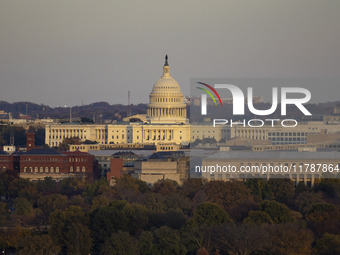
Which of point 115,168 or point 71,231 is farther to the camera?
point 115,168

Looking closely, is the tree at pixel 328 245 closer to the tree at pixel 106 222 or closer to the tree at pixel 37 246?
the tree at pixel 106 222

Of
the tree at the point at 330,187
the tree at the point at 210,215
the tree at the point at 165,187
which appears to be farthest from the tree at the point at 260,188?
the tree at the point at 210,215

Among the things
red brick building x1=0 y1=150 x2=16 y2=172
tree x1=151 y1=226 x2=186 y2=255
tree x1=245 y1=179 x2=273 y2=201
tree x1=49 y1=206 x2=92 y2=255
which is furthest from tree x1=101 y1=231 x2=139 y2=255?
red brick building x1=0 y1=150 x2=16 y2=172

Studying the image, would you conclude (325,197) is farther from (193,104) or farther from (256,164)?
(193,104)

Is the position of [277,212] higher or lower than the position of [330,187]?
lower

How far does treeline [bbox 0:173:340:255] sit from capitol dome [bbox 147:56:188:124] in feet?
239

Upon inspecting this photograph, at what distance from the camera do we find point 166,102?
175m

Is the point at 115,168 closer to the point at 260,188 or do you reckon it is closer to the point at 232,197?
the point at 260,188

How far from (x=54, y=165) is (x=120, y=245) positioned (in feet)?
156

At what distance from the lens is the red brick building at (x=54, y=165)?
123m

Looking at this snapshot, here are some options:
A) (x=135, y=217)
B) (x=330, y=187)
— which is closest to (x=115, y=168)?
(x=330, y=187)

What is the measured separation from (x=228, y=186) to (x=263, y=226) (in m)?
18.3

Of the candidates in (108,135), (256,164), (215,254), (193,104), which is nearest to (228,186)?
(256,164)

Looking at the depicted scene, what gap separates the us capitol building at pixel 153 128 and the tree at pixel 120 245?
7887 centimetres
